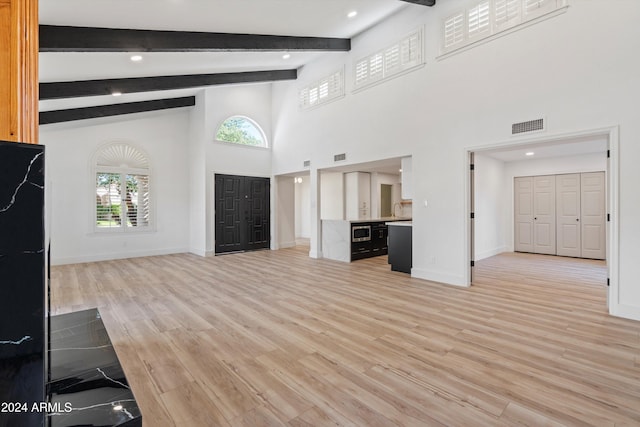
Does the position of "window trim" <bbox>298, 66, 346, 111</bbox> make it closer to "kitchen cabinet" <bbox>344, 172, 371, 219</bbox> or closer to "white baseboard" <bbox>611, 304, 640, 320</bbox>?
"kitchen cabinet" <bbox>344, 172, 371, 219</bbox>

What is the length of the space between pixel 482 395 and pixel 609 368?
1.23 meters

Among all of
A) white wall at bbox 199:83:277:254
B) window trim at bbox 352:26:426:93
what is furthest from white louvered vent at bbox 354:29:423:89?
white wall at bbox 199:83:277:254

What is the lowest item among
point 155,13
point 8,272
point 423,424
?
point 423,424

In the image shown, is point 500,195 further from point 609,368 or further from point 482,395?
point 482,395

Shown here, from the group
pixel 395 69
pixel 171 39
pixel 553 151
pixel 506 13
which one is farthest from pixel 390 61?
pixel 553 151

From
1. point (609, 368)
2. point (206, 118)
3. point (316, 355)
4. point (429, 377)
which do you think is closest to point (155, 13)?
point (206, 118)

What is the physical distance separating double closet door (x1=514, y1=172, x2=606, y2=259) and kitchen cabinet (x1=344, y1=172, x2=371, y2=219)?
420 centimetres

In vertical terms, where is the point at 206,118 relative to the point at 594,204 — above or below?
above

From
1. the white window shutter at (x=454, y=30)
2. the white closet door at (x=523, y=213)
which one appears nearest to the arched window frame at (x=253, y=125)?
the white window shutter at (x=454, y=30)

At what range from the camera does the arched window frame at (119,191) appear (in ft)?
24.6

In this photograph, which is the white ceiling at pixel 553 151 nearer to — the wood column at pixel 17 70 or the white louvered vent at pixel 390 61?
the white louvered vent at pixel 390 61

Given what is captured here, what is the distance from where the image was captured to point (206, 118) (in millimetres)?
8078

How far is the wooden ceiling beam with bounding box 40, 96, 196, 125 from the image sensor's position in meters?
6.56

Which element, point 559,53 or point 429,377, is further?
point 559,53
